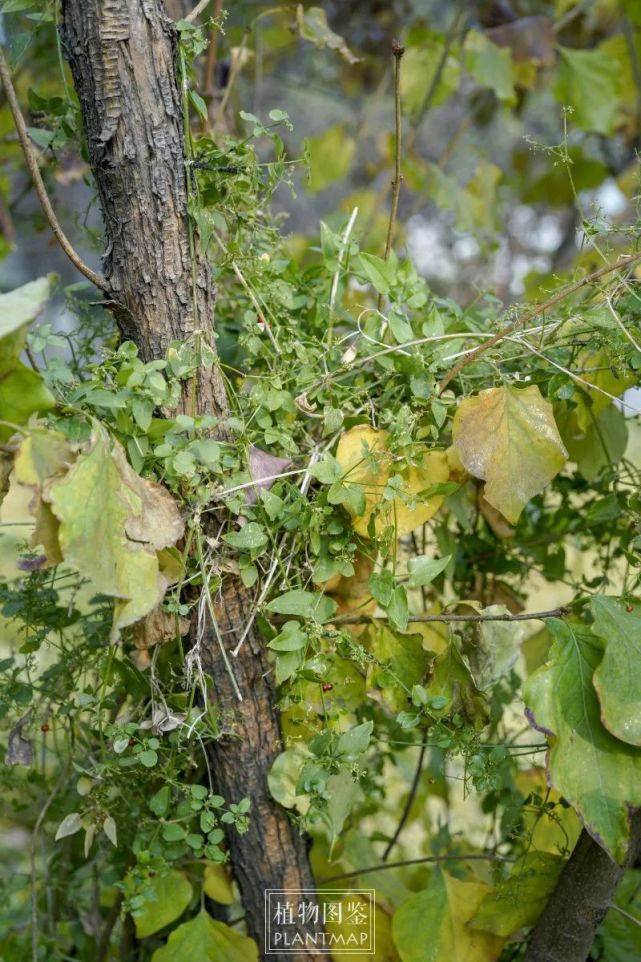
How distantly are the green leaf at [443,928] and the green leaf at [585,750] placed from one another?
0.20 meters

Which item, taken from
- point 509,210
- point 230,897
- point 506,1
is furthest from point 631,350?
point 509,210

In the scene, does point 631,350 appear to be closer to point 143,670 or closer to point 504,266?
point 143,670

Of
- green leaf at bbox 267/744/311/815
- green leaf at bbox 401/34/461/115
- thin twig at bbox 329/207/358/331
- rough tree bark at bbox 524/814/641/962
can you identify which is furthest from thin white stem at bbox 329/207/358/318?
green leaf at bbox 401/34/461/115

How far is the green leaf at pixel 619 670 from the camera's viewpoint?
A: 1.69 ft

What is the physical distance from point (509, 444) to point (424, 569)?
0.34ft

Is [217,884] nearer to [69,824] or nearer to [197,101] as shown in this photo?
[69,824]

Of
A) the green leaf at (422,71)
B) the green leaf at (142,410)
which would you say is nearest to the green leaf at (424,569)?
the green leaf at (142,410)

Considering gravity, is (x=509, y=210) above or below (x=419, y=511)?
below

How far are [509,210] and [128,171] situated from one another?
4.35 m

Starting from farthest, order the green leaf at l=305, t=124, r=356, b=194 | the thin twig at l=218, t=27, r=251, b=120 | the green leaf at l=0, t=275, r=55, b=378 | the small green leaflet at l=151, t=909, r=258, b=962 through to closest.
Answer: the green leaf at l=305, t=124, r=356, b=194
the thin twig at l=218, t=27, r=251, b=120
the small green leaflet at l=151, t=909, r=258, b=962
the green leaf at l=0, t=275, r=55, b=378

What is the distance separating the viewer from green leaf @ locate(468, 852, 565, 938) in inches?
26.3

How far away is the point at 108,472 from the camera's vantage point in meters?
0.49

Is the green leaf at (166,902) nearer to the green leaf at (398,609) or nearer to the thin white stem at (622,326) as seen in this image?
the green leaf at (398,609)

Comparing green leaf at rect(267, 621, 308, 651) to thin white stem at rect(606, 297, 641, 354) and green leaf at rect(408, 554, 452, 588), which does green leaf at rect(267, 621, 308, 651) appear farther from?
thin white stem at rect(606, 297, 641, 354)
